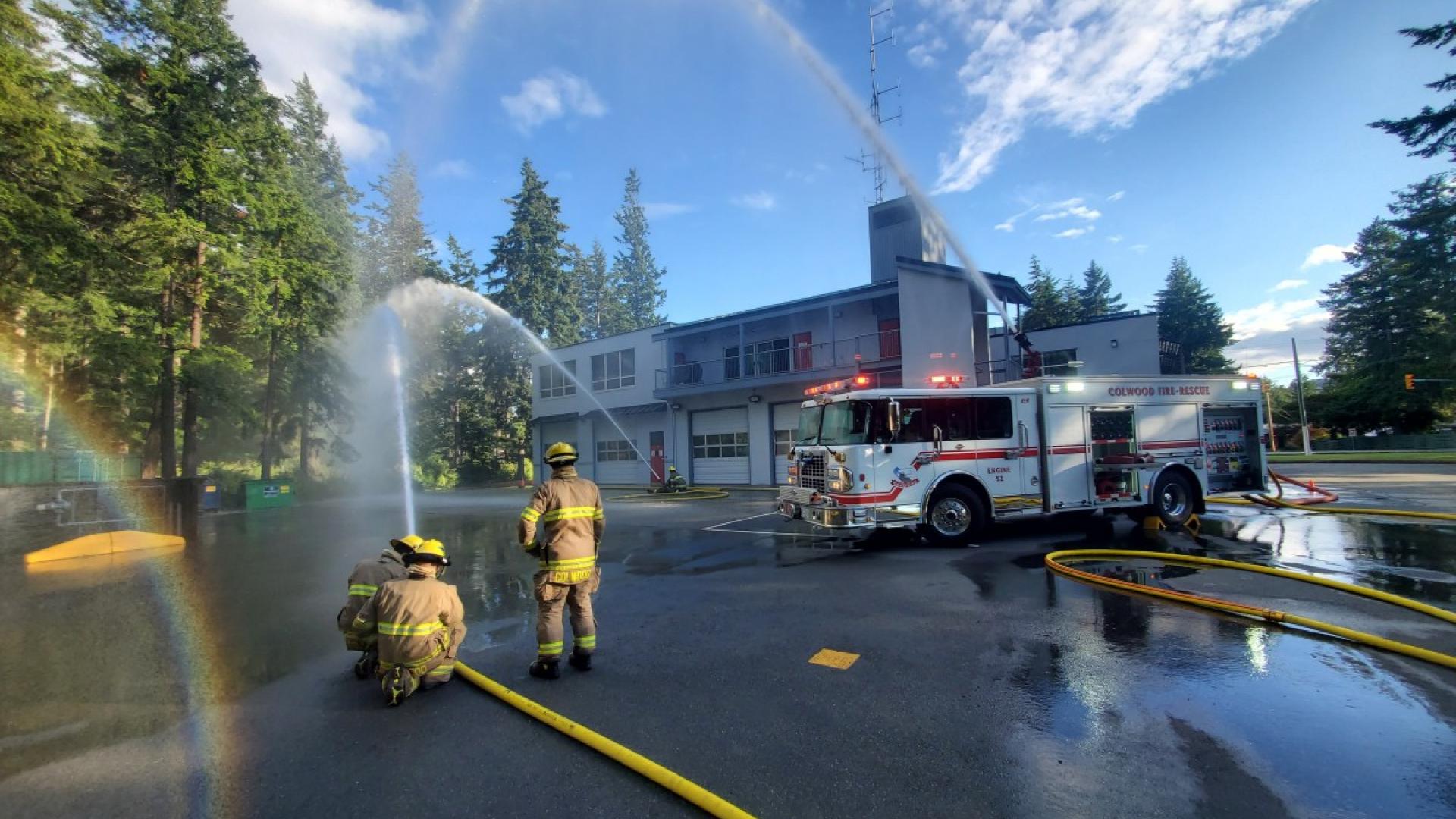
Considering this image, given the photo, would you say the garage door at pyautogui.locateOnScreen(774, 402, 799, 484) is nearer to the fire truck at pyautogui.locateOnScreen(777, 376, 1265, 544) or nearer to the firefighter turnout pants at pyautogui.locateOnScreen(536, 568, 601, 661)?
the fire truck at pyautogui.locateOnScreen(777, 376, 1265, 544)

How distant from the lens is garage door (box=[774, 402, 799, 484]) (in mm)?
23000

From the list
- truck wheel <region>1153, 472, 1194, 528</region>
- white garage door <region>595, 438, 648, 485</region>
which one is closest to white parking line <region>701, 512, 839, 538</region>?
truck wheel <region>1153, 472, 1194, 528</region>

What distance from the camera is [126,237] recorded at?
17531mm

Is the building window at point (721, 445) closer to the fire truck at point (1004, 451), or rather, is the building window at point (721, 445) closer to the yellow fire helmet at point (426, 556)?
the fire truck at point (1004, 451)

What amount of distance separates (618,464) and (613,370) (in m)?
4.60

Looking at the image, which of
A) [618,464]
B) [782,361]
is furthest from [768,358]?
[618,464]

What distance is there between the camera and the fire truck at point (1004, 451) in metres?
8.98

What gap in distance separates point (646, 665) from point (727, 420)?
2065 cm

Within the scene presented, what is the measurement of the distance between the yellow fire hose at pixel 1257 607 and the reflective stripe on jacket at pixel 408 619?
6362 millimetres

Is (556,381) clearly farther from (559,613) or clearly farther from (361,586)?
(559,613)

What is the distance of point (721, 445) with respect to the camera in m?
25.3

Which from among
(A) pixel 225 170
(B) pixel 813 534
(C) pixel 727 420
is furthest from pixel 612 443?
(B) pixel 813 534

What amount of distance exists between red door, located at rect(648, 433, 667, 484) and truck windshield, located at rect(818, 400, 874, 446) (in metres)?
18.6

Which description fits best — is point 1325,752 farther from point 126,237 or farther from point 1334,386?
point 1334,386
